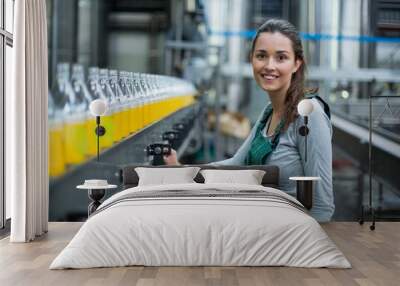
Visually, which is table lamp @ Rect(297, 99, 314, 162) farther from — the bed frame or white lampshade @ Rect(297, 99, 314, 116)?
the bed frame

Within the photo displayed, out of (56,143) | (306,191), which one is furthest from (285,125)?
(56,143)

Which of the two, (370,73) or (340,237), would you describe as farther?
(370,73)

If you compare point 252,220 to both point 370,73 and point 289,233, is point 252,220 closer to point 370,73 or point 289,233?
point 289,233

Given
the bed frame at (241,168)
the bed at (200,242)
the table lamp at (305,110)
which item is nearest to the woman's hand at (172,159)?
the bed frame at (241,168)

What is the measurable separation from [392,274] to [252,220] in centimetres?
98

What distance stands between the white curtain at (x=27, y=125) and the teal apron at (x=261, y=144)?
223cm

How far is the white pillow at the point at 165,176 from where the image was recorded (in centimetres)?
643

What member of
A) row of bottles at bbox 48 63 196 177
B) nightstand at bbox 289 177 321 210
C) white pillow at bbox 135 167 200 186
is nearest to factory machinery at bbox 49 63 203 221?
row of bottles at bbox 48 63 196 177

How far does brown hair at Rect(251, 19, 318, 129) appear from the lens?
23.3 feet

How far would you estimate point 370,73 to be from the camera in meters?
7.37

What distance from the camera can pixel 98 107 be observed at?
22.5 feet

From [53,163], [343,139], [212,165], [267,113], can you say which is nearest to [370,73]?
[343,139]

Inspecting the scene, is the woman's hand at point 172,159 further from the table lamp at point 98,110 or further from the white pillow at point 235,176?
the table lamp at point 98,110

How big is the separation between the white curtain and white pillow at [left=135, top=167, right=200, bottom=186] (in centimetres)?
98
